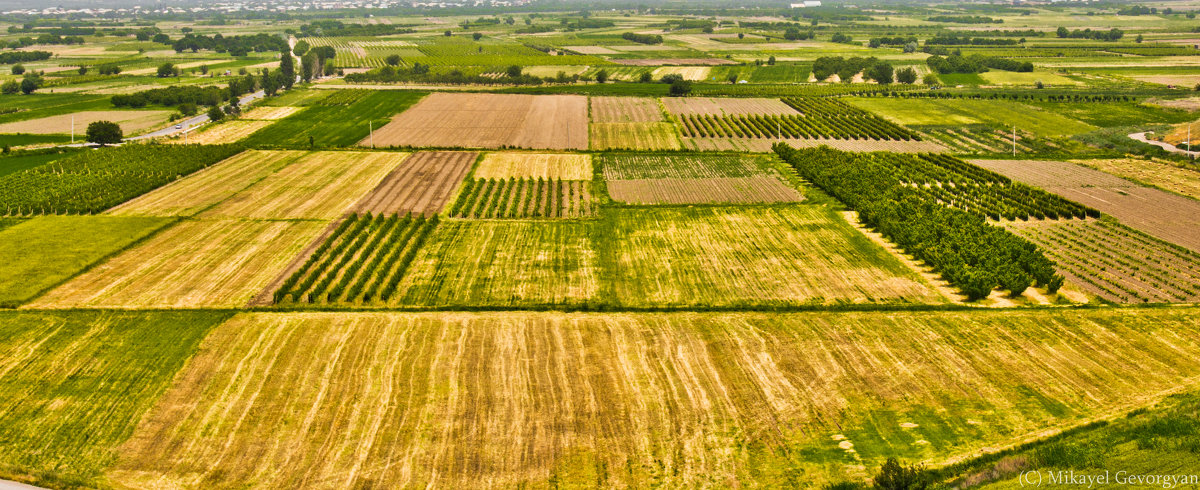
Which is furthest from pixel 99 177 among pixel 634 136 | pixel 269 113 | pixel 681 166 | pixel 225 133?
pixel 634 136

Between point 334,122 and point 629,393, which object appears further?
point 334,122

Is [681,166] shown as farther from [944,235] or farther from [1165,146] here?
[1165,146]

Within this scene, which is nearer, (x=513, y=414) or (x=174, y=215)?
(x=513, y=414)

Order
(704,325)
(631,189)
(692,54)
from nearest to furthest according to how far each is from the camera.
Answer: (704,325) → (631,189) → (692,54)

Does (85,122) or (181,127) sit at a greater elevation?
(85,122)

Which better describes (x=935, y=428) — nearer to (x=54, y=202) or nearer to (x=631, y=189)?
(x=631, y=189)

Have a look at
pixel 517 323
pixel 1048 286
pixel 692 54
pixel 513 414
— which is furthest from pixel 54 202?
pixel 692 54

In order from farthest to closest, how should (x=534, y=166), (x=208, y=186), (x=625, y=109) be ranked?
(x=625, y=109) < (x=534, y=166) < (x=208, y=186)

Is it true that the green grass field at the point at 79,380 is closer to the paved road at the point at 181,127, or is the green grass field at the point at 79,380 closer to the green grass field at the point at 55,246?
the green grass field at the point at 55,246

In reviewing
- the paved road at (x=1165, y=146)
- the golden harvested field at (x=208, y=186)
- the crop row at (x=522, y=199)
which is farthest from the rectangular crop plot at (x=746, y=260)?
the paved road at (x=1165, y=146)
